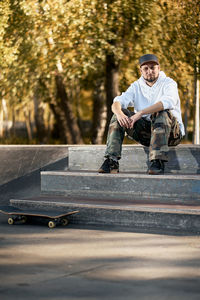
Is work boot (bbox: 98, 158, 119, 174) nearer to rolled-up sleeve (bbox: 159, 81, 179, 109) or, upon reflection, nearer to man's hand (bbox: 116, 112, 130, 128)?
man's hand (bbox: 116, 112, 130, 128)

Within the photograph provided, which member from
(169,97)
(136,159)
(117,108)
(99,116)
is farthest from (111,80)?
(169,97)

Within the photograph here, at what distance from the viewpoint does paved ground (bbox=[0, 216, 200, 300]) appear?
11.7 feet

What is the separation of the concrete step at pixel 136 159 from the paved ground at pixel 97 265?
1548 mm

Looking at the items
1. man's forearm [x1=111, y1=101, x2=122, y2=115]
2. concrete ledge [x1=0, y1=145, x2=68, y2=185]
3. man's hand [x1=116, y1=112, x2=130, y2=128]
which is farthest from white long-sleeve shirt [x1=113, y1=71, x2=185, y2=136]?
concrete ledge [x1=0, y1=145, x2=68, y2=185]

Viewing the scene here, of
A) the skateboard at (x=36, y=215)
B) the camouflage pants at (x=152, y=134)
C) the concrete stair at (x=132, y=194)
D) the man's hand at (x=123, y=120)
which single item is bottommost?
the skateboard at (x=36, y=215)

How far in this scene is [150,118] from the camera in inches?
260

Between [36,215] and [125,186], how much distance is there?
1075 mm

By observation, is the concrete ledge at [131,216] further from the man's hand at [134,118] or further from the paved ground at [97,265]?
the man's hand at [134,118]

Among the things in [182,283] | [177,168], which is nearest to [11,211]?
[177,168]

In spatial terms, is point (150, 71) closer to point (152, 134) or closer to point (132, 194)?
point (152, 134)

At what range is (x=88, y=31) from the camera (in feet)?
48.1

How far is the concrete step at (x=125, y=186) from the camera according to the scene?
6062mm

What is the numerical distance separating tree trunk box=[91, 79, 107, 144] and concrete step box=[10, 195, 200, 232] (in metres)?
12.3

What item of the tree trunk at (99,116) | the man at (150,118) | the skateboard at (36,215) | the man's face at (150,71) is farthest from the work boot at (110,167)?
the tree trunk at (99,116)
